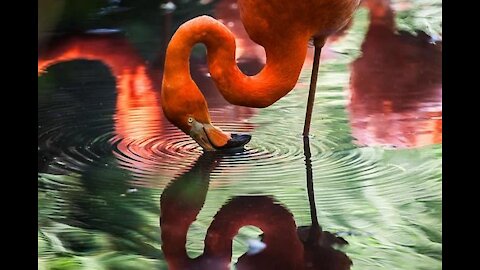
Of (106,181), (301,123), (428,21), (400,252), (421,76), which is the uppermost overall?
(428,21)

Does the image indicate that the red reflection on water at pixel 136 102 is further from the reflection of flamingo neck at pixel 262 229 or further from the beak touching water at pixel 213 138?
the reflection of flamingo neck at pixel 262 229

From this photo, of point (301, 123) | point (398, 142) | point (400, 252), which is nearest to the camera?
point (400, 252)

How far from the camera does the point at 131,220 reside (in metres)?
1.60

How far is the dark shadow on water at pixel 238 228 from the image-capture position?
1.45 meters

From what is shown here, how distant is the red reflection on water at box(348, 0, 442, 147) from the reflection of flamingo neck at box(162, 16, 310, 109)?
33cm

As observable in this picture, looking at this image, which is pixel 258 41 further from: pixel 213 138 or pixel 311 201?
pixel 311 201

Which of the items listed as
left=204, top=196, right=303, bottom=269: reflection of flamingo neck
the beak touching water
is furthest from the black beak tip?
left=204, top=196, right=303, bottom=269: reflection of flamingo neck

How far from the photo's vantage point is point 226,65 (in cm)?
170

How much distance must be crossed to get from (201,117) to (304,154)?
0.94 feet

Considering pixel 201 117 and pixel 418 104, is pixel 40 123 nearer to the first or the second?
pixel 201 117

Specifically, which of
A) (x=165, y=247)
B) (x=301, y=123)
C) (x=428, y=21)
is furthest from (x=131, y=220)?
(x=428, y=21)

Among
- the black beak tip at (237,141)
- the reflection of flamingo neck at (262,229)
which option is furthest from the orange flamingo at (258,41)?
the reflection of flamingo neck at (262,229)

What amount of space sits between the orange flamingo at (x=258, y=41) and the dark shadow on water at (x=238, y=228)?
8.0 inches

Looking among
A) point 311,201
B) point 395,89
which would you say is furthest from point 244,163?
point 395,89
